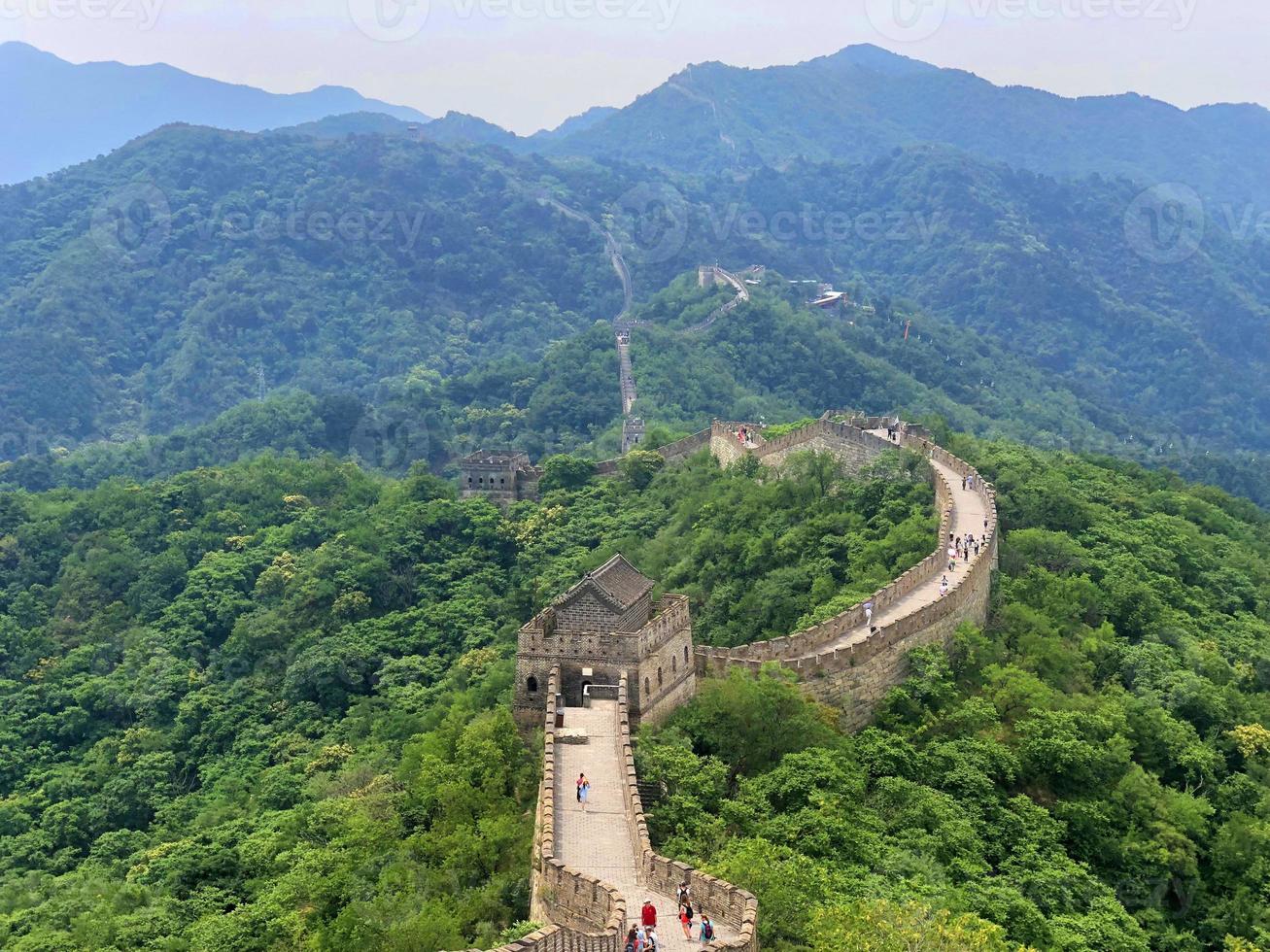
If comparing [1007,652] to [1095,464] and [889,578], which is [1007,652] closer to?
[889,578]

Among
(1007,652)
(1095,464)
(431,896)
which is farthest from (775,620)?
(1095,464)

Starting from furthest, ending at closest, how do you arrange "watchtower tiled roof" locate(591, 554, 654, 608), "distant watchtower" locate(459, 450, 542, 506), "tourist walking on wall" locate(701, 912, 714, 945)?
"distant watchtower" locate(459, 450, 542, 506)
"watchtower tiled roof" locate(591, 554, 654, 608)
"tourist walking on wall" locate(701, 912, 714, 945)

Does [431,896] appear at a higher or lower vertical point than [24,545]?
higher

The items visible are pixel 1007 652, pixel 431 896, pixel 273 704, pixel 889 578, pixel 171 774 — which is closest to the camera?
pixel 431 896

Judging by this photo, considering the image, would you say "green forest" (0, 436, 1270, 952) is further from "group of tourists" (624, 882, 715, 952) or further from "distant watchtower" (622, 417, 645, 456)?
"distant watchtower" (622, 417, 645, 456)

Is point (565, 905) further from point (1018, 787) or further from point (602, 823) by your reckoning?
point (1018, 787)

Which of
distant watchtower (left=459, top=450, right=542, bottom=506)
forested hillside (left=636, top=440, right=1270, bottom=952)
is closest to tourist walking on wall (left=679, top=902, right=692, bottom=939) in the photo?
forested hillside (left=636, top=440, right=1270, bottom=952)

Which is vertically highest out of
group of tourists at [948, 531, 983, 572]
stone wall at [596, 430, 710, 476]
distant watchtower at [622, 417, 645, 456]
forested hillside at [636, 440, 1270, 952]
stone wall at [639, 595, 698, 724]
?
stone wall at [639, 595, 698, 724]

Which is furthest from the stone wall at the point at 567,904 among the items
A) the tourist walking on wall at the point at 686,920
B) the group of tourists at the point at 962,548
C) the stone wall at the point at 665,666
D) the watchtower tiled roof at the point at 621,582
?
the group of tourists at the point at 962,548
